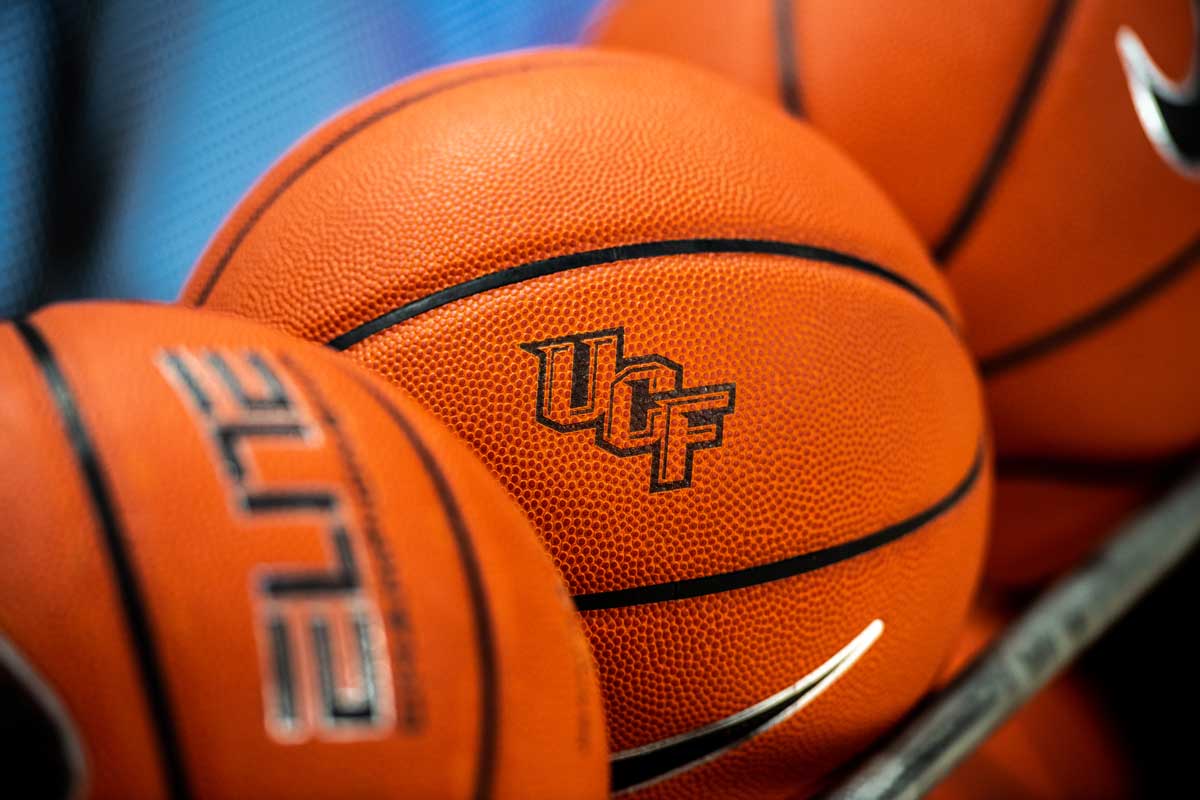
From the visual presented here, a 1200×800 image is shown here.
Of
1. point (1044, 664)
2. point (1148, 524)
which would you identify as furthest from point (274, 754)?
point (1148, 524)

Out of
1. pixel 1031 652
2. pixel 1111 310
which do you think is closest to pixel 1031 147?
pixel 1111 310

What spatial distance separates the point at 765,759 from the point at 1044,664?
0.74 feet

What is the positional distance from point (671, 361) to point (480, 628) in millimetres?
174

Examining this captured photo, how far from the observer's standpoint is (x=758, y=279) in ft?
1.81

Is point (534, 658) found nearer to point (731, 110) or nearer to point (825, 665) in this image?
point (825, 665)

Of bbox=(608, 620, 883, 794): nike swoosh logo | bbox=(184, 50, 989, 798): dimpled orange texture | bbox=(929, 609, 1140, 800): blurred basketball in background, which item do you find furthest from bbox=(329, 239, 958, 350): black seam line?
bbox=(929, 609, 1140, 800): blurred basketball in background

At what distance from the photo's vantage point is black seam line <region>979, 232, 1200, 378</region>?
79 cm

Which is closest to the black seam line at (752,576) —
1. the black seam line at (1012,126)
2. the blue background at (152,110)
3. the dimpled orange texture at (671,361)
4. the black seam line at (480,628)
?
the dimpled orange texture at (671,361)

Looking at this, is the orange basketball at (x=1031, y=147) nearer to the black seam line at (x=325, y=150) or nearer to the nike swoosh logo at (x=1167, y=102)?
the nike swoosh logo at (x=1167, y=102)

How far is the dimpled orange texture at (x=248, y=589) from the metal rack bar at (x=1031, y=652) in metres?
0.25

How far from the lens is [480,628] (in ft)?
1.32

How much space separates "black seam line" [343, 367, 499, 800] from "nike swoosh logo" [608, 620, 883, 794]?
0.53 feet

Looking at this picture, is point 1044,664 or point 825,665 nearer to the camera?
point 825,665

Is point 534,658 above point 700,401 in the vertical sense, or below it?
below
